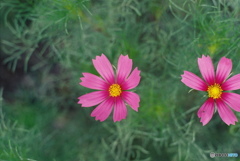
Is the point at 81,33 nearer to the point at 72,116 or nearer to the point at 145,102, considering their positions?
the point at 145,102

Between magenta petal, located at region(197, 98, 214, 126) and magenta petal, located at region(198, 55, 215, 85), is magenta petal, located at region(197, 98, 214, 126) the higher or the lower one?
the lower one

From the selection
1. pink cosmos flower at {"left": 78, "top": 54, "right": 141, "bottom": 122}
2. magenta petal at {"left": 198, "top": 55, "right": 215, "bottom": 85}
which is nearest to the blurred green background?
magenta petal at {"left": 198, "top": 55, "right": 215, "bottom": 85}

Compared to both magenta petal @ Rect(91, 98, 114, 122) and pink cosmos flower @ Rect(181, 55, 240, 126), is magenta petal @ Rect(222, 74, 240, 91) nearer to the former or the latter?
pink cosmos flower @ Rect(181, 55, 240, 126)

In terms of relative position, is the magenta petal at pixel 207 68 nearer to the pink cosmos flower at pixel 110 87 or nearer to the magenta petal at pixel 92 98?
the pink cosmos flower at pixel 110 87

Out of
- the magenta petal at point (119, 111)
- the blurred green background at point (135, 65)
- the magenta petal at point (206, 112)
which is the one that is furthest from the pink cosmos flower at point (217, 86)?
the magenta petal at point (119, 111)

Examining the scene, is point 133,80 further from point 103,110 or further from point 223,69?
point 223,69

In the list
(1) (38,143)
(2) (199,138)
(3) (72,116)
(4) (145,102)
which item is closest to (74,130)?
(3) (72,116)

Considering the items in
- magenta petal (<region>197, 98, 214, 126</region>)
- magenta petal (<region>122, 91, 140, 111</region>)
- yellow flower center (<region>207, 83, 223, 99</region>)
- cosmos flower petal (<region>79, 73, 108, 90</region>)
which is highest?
cosmos flower petal (<region>79, 73, 108, 90</region>)

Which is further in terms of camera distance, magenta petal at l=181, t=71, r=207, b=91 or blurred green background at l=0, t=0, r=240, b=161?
blurred green background at l=0, t=0, r=240, b=161

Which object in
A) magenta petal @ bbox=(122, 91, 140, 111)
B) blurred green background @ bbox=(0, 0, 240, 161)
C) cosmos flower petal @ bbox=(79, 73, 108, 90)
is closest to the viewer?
magenta petal @ bbox=(122, 91, 140, 111)
